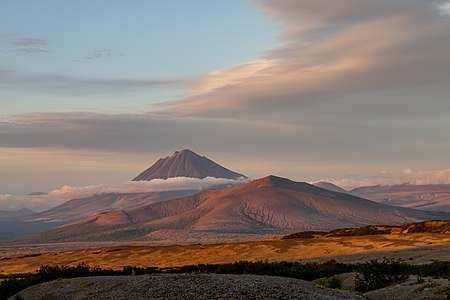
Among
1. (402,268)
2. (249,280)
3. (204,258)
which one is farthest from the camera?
(204,258)

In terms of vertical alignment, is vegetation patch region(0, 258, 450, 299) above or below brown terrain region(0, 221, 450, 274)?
above

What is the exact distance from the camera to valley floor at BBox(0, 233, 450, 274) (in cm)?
7162

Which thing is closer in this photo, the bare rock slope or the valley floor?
the bare rock slope

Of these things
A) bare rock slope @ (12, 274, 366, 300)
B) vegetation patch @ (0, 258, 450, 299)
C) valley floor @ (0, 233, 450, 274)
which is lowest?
valley floor @ (0, 233, 450, 274)

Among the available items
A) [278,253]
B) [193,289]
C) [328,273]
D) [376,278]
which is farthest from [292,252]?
[193,289]

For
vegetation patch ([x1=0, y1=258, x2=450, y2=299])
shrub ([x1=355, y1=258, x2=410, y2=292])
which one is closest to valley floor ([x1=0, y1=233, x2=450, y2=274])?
vegetation patch ([x1=0, y1=258, x2=450, y2=299])

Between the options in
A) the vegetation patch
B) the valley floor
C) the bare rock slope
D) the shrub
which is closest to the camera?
the bare rock slope

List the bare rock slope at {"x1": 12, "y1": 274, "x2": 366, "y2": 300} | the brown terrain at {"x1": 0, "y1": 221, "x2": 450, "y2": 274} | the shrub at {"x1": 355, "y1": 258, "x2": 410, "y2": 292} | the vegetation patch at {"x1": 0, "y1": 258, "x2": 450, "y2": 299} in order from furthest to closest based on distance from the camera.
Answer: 1. the brown terrain at {"x1": 0, "y1": 221, "x2": 450, "y2": 274}
2. the vegetation patch at {"x1": 0, "y1": 258, "x2": 450, "y2": 299}
3. the shrub at {"x1": 355, "y1": 258, "x2": 410, "y2": 292}
4. the bare rock slope at {"x1": 12, "y1": 274, "x2": 366, "y2": 300}

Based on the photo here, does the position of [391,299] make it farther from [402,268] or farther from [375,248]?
[375,248]

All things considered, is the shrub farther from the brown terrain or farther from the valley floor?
the valley floor

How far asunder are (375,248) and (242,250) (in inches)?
817

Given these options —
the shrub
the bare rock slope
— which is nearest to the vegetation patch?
the shrub

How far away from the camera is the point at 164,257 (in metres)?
92.1

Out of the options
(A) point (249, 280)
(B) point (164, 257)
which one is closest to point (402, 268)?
(A) point (249, 280)
